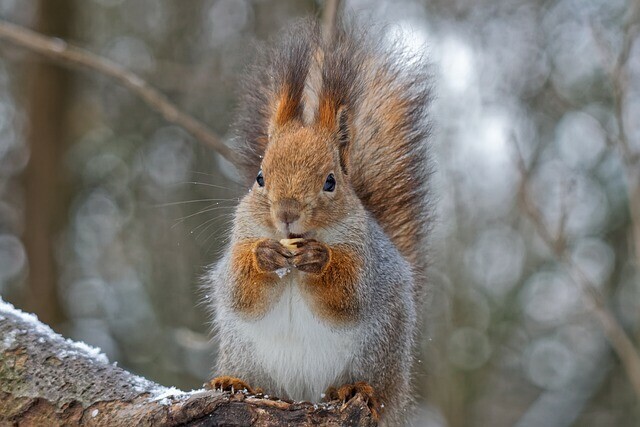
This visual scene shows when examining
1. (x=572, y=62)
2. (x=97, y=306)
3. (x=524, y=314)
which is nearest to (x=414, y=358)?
(x=572, y=62)

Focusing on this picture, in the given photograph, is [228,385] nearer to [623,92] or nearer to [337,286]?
[337,286]

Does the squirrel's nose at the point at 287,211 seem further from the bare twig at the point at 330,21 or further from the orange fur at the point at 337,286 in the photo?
the bare twig at the point at 330,21

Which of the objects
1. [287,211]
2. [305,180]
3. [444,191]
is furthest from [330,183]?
[444,191]

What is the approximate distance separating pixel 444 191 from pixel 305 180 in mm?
2238

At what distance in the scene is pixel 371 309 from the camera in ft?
6.78

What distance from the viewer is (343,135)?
85.3 inches

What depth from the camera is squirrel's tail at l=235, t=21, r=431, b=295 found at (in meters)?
2.21

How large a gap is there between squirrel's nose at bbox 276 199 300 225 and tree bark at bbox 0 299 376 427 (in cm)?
45

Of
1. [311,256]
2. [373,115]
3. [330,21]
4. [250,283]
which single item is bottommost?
[250,283]

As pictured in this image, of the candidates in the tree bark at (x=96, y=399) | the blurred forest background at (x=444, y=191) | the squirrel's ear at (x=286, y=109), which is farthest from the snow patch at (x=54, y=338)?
the blurred forest background at (x=444, y=191)

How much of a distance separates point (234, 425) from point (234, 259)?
65 centimetres

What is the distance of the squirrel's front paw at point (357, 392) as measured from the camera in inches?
77.1

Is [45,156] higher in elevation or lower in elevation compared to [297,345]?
higher

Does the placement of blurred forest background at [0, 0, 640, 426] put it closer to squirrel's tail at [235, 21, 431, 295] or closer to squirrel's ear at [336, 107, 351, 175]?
squirrel's tail at [235, 21, 431, 295]
